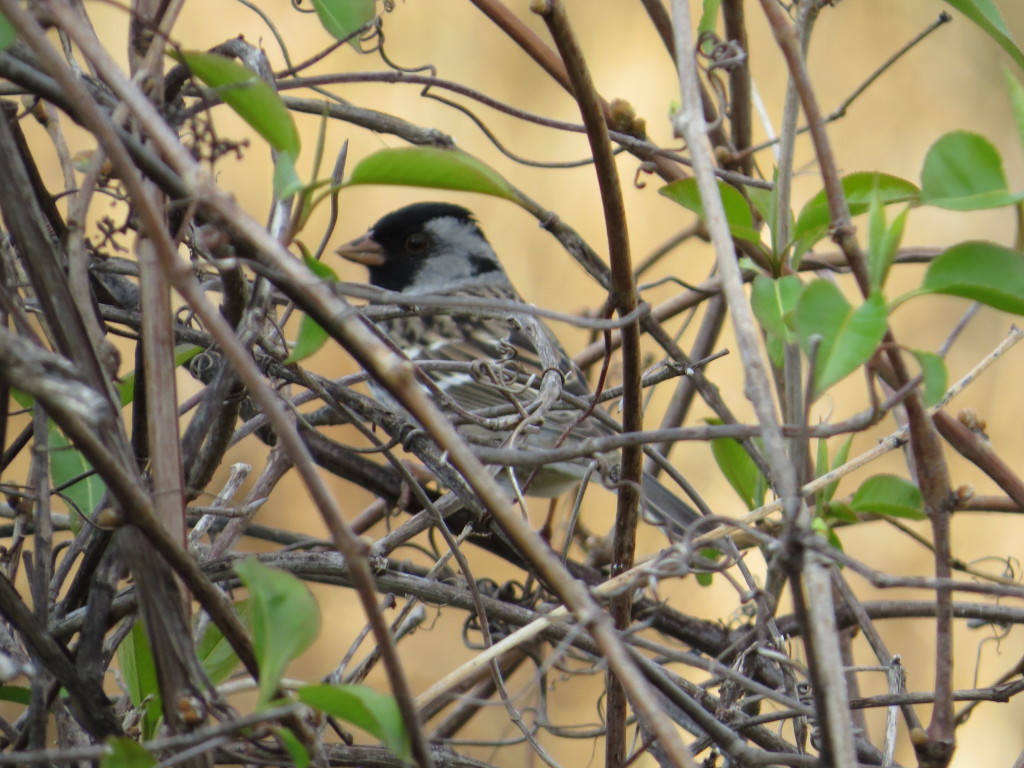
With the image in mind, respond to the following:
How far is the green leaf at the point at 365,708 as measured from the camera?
0.54 metres

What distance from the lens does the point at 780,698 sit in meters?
0.76

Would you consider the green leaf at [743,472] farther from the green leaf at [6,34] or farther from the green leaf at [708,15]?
the green leaf at [6,34]

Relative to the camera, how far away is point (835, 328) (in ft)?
1.96

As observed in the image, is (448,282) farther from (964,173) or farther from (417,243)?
(964,173)

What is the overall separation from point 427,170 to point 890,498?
69 cm

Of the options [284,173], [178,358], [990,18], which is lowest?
[178,358]

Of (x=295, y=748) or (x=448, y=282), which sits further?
(x=448, y=282)

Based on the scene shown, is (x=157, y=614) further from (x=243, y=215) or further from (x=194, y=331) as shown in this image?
(x=194, y=331)

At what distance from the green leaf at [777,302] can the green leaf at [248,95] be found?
1.01 feet

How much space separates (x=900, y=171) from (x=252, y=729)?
3.02m

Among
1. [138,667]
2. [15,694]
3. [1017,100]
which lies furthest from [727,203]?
[15,694]

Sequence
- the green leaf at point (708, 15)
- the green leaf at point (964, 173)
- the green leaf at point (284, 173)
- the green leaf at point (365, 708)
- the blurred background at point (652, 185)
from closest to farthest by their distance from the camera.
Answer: the green leaf at point (365, 708)
the green leaf at point (284, 173)
the green leaf at point (964, 173)
the green leaf at point (708, 15)
the blurred background at point (652, 185)

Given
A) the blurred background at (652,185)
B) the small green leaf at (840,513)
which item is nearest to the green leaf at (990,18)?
the small green leaf at (840,513)

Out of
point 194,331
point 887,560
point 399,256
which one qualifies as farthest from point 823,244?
point 194,331
